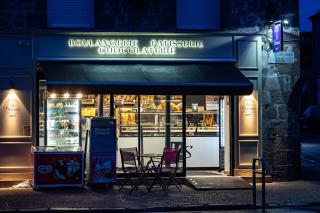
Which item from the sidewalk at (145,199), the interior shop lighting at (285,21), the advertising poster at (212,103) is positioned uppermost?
the interior shop lighting at (285,21)

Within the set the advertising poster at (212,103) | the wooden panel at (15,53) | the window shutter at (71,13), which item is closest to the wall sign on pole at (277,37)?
the advertising poster at (212,103)

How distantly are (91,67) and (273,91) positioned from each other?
471cm

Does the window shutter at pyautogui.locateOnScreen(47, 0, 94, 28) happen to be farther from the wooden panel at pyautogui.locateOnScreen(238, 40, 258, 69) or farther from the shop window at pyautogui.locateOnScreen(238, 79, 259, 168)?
the shop window at pyautogui.locateOnScreen(238, 79, 259, 168)

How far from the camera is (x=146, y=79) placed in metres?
14.4

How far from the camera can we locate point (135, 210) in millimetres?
11562

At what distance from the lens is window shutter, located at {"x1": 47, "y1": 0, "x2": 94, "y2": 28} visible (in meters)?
15.1

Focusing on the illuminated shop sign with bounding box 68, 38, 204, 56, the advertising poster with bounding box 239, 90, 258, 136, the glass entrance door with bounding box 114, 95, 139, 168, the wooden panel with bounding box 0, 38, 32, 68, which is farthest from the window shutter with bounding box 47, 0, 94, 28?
the advertising poster with bounding box 239, 90, 258, 136

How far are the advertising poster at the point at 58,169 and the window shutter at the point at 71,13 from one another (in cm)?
339

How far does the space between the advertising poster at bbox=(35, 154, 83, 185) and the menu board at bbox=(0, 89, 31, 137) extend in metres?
1.24

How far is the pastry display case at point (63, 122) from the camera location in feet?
50.3

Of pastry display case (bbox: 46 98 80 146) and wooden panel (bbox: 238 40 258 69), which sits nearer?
pastry display case (bbox: 46 98 80 146)

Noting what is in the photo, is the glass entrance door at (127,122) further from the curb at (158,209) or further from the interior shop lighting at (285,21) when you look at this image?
the interior shop lighting at (285,21)

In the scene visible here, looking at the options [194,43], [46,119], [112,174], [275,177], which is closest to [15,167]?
[46,119]

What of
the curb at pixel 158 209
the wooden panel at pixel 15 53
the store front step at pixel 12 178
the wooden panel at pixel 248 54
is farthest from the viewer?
the wooden panel at pixel 248 54
